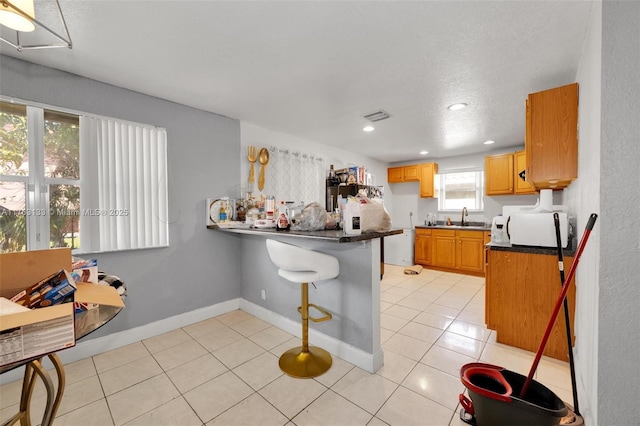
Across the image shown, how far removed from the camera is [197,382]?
1.93 metres

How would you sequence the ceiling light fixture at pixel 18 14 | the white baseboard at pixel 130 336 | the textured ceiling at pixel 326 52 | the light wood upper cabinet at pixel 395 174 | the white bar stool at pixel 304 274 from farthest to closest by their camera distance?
the light wood upper cabinet at pixel 395 174 → the white baseboard at pixel 130 336 → the white bar stool at pixel 304 274 → the textured ceiling at pixel 326 52 → the ceiling light fixture at pixel 18 14

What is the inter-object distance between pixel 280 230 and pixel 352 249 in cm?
62

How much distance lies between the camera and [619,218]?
1.21 meters

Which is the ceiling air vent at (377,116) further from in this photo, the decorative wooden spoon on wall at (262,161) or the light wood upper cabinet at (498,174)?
Result: the light wood upper cabinet at (498,174)

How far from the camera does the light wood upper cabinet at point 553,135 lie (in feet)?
6.70

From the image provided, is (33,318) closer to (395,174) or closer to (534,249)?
(534,249)

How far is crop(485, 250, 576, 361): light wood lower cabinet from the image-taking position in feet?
7.18

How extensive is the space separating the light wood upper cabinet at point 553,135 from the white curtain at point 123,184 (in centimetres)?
346

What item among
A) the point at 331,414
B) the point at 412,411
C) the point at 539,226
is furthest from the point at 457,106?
the point at 331,414

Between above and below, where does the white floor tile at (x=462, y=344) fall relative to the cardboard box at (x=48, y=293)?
below

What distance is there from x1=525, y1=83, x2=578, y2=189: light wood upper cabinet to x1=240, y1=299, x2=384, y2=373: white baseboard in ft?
6.69

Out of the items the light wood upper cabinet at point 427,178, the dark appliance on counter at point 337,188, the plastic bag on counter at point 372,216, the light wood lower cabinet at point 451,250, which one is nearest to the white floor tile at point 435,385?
the plastic bag on counter at point 372,216

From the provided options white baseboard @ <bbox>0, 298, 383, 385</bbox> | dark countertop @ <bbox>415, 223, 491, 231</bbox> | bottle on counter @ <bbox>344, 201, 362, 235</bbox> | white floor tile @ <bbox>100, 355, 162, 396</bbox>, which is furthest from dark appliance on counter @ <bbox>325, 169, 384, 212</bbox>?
white floor tile @ <bbox>100, 355, 162, 396</bbox>

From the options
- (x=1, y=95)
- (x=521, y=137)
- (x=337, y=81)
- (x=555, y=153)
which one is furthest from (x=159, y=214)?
(x=521, y=137)
